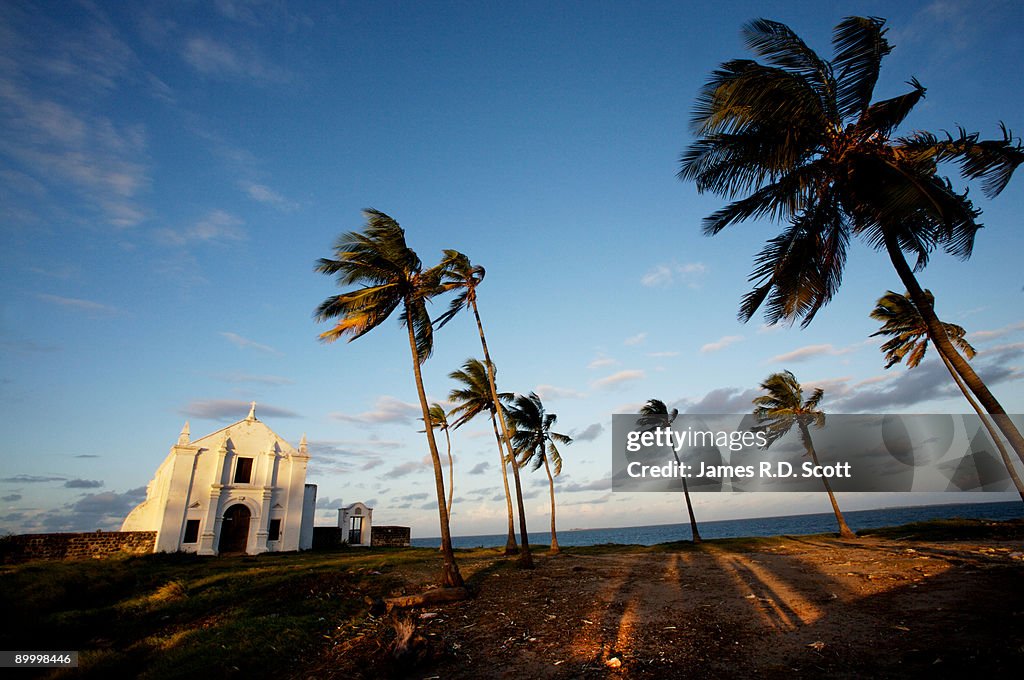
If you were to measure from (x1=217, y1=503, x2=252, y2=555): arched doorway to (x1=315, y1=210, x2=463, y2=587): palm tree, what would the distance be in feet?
78.0

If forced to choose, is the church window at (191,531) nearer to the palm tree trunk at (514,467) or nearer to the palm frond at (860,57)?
the palm tree trunk at (514,467)

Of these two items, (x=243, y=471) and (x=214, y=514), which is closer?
(x=214, y=514)

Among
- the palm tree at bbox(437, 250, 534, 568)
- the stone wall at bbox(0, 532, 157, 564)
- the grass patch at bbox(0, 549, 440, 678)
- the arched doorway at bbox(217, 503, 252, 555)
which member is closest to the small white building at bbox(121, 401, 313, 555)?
the arched doorway at bbox(217, 503, 252, 555)

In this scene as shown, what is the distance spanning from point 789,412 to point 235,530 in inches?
1466

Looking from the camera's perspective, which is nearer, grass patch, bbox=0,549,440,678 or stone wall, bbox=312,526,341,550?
grass patch, bbox=0,549,440,678

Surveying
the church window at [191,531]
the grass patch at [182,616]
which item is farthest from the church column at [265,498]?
the grass patch at [182,616]

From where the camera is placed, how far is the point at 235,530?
32.9m

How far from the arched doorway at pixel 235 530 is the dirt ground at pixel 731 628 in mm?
26883

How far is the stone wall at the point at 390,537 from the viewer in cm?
4006

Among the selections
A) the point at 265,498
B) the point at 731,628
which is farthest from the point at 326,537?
the point at 731,628

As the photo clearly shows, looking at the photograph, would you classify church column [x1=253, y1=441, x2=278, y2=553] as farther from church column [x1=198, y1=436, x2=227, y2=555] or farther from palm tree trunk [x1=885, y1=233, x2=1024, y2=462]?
palm tree trunk [x1=885, y1=233, x2=1024, y2=462]

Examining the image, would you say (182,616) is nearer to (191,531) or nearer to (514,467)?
(514,467)

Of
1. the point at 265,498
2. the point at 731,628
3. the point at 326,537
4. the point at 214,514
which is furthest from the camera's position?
A: the point at 326,537

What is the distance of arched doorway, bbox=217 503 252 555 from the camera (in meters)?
32.4
